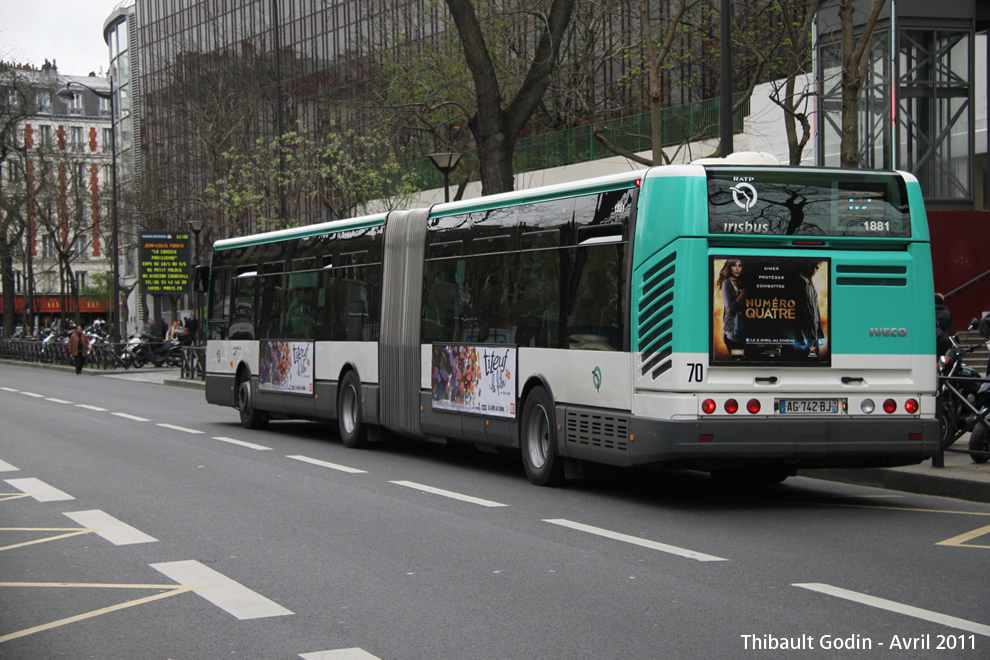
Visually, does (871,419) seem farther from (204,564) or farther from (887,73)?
(887,73)

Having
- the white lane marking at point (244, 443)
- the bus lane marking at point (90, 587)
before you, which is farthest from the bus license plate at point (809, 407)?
the white lane marking at point (244, 443)

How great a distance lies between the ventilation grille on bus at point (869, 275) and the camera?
11.1m

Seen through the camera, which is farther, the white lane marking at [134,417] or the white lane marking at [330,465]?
the white lane marking at [134,417]

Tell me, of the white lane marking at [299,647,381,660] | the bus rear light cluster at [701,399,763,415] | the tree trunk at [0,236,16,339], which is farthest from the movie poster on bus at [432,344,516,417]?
the tree trunk at [0,236,16,339]

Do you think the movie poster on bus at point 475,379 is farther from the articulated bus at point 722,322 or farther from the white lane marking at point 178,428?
the white lane marking at point 178,428

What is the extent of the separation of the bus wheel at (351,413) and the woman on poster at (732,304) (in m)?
7.41

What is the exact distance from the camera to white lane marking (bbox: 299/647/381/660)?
5.86 metres

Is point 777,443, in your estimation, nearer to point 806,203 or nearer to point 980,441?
point 806,203

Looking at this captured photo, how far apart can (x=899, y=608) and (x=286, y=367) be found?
1377 centimetres

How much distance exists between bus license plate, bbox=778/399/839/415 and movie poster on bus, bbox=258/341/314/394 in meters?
9.30

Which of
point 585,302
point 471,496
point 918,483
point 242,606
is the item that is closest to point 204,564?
point 242,606

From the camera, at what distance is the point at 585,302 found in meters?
12.0

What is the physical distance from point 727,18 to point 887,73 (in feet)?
40.7

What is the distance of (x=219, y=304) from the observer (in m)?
22.5
